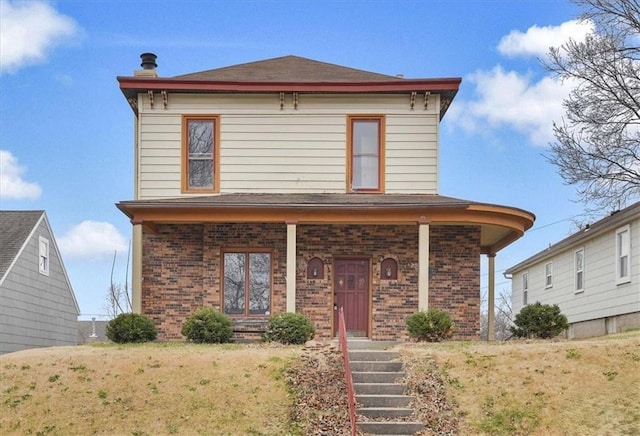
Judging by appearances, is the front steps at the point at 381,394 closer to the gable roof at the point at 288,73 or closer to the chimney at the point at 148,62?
the gable roof at the point at 288,73

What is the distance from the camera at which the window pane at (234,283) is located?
2175 centimetres

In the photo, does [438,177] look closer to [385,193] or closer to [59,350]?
[385,193]

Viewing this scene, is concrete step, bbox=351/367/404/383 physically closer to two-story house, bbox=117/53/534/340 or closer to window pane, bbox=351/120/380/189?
two-story house, bbox=117/53/534/340

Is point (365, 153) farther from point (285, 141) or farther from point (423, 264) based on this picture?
point (423, 264)

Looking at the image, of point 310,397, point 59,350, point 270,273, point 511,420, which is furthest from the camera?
point 270,273

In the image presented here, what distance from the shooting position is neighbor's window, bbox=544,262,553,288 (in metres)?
29.6

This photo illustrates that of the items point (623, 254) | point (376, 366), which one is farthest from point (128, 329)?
point (623, 254)

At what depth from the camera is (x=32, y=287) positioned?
1070 inches

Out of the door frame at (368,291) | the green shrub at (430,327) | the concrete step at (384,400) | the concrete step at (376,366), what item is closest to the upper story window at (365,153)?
the door frame at (368,291)

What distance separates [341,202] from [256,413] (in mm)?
7272

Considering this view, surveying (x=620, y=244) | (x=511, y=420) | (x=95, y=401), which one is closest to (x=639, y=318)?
(x=620, y=244)

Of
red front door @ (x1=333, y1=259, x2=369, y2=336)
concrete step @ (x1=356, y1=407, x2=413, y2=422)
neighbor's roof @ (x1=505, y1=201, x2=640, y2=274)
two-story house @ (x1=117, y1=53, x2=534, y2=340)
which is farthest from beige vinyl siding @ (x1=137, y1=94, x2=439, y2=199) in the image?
concrete step @ (x1=356, y1=407, x2=413, y2=422)

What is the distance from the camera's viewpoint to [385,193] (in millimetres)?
22234

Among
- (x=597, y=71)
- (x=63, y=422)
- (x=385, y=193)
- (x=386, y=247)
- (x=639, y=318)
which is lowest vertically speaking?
(x=63, y=422)
